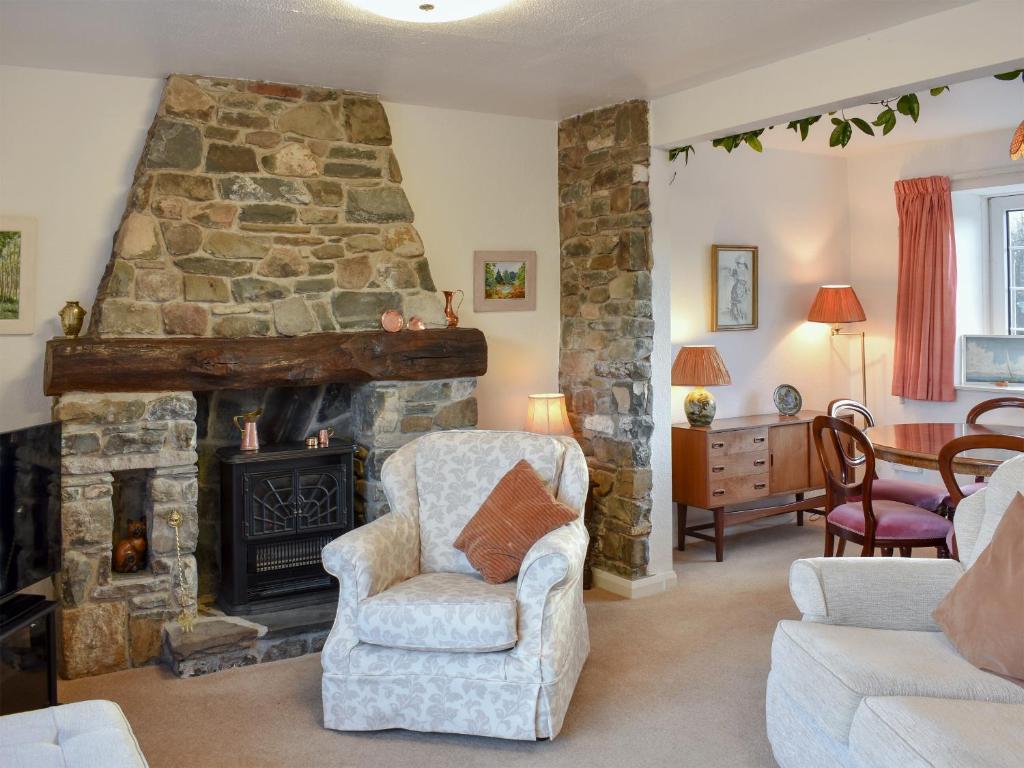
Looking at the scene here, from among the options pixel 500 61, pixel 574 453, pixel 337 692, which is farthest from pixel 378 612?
pixel 500 61

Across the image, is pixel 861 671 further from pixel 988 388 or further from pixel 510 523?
pixel 988 388

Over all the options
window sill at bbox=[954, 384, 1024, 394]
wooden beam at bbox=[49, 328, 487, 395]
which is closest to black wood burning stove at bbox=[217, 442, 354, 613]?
wooden beam at bbox=[49, 328, 487, 395]

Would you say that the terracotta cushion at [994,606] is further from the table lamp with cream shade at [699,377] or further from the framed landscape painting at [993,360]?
the framed landscape painting at [993,360]

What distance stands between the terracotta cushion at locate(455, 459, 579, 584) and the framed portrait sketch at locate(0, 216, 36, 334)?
205cm

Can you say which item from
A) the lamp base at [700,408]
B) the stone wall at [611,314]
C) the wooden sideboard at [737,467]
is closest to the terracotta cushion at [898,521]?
the stone wall at [611,314]

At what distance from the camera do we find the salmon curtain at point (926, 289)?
19.7ft

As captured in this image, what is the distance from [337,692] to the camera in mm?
3184

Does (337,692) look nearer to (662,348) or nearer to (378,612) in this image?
(378,612)

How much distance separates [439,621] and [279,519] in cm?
137

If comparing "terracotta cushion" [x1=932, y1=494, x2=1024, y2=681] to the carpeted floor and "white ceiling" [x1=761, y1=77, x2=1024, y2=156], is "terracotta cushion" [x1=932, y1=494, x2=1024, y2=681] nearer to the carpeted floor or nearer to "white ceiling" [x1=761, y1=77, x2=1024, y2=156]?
the carpeted floor

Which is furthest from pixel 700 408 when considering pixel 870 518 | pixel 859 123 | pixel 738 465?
pixel 859 123

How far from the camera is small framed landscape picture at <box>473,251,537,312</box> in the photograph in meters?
5.00

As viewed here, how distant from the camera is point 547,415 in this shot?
483cm

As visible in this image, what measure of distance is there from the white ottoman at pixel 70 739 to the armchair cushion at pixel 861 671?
169cm
